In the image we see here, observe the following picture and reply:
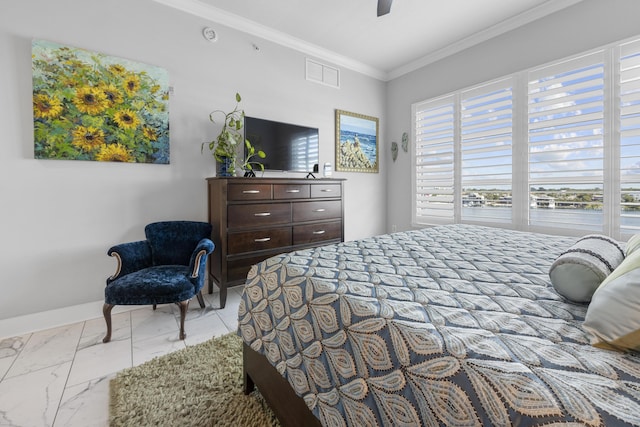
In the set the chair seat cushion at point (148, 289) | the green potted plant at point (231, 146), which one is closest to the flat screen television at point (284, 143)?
the green potted plant at point (231, 146)

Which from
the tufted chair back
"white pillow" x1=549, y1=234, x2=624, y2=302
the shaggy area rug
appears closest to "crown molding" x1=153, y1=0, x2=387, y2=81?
the tufted chair back

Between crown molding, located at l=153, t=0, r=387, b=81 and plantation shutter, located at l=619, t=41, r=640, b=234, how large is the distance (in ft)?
9.16

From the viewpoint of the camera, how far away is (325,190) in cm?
325

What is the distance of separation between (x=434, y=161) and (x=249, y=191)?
107 inches

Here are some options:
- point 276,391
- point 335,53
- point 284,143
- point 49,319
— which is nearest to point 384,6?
point 284,143

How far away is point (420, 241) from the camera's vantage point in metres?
1.86

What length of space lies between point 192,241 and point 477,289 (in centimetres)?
236

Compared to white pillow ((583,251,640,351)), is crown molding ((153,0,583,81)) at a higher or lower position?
higher

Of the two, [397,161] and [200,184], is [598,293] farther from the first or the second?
[397,161]

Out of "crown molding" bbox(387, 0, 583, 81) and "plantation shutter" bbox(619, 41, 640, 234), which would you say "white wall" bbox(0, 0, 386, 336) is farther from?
"plantation shutter" bbox(619, 41, 640, 234)

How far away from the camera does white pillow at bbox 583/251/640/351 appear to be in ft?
2.03

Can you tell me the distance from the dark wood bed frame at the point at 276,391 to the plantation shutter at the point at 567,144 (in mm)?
3248

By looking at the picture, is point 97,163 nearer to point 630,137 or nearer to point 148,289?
point 148,289

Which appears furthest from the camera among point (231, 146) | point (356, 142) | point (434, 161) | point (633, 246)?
point (356, 142)
